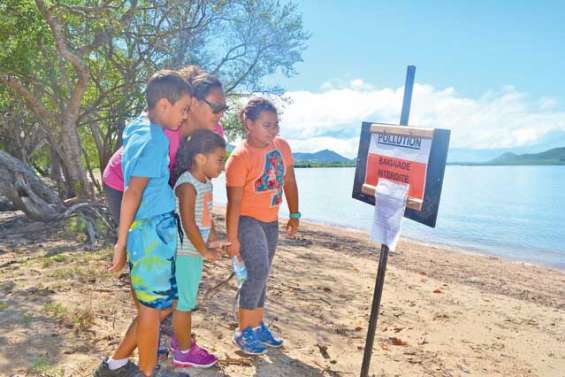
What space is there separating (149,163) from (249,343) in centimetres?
178

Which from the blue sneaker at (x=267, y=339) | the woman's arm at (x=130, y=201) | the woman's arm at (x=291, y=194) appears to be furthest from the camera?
the woman's arm at (x=291, y=194)

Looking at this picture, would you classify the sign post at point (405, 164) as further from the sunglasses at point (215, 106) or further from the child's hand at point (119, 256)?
the child's hand at point (119, 256)

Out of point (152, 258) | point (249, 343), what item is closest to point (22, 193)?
point (249, 343)

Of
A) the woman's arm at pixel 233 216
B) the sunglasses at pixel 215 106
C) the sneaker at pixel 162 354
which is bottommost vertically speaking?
the sneaker at pixel 162 354

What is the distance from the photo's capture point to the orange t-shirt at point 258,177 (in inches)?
129

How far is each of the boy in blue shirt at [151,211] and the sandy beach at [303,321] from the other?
0.84 metres

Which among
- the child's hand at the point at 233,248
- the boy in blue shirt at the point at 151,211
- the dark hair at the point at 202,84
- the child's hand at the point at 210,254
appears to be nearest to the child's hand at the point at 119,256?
the boy in blue shirt at the point at 151,211

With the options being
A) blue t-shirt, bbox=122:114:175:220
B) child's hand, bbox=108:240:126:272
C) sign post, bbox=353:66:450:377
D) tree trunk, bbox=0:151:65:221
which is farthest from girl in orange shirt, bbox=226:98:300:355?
tree trunk, bbox=0:151:65:221

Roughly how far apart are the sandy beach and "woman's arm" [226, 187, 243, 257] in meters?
0.86

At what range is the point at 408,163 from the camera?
2.84 m

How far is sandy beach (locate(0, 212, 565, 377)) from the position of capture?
3.37m

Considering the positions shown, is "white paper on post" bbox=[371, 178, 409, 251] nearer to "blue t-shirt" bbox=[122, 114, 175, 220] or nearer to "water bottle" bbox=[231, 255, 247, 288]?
"water bottle" bbox=[231, 255, 247, 288]

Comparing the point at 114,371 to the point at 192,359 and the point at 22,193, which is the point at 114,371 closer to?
the point at 192,359

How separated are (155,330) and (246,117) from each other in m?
1.64
